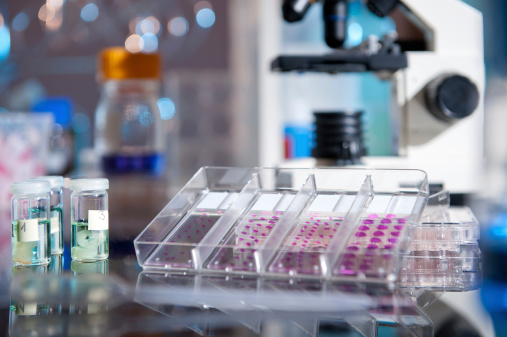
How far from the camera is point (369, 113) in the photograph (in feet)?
8.07

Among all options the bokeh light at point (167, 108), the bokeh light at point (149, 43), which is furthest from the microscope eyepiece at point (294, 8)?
the bokeh light at point (149, 43)

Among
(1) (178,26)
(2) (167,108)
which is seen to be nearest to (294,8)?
(2) (167,108)

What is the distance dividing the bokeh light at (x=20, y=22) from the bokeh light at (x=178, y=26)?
1.14 metres

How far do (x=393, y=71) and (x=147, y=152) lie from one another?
0.98 metres

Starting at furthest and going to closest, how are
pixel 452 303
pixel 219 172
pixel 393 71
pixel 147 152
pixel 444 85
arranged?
pixel 147 152 < pixel 393 71 < pixel 444 85 < pixel 219 172 < pixel 452 303

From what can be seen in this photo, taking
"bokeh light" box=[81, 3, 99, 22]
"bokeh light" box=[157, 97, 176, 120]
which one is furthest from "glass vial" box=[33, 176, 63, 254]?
"bokeh light" box=[157, 97, 176, 120]

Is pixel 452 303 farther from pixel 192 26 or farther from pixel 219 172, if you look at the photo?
pixel 192 26

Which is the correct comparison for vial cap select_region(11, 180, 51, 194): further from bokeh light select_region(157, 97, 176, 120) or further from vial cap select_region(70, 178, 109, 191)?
bokeh light select_region(157, 97, 176, 120)

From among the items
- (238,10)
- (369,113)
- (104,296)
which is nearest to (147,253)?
(104,296)

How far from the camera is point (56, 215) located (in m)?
0.79

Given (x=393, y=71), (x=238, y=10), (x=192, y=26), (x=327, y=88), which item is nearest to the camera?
(x=393, y=71)

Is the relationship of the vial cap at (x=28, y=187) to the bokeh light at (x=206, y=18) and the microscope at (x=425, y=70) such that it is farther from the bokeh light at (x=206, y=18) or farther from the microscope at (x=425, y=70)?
the bokeh light at (x=206, y=18)

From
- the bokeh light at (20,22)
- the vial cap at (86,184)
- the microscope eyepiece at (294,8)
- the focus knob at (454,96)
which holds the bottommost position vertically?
the vial cap at (86,184)

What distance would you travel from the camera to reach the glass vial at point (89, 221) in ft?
2.44
